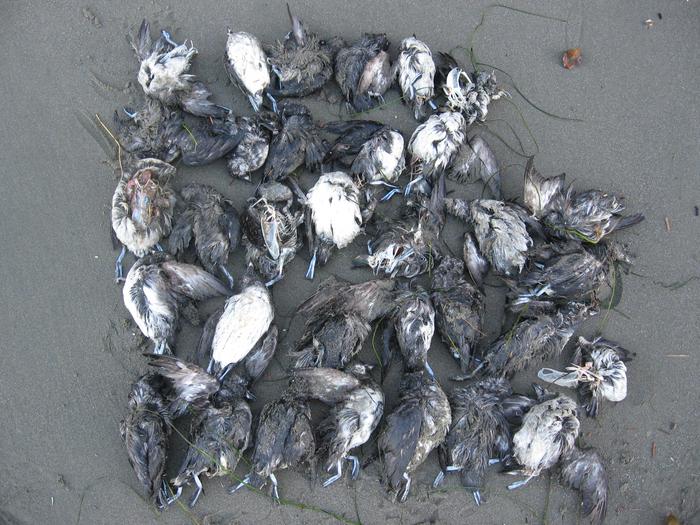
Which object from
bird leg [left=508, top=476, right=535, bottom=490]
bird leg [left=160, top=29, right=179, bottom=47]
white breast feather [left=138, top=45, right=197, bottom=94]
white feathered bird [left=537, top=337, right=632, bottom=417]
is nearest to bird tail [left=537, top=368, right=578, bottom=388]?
white feathered bird [left=537, top=337, right=632, bottom=417]

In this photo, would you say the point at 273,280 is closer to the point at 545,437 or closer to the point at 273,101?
the point at 273,101

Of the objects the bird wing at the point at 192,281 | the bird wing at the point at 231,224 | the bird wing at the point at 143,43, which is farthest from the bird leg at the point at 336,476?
A: the bird wing at the point at 143,43

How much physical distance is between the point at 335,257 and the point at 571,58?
2183 mm

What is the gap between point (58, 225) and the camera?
149 inches

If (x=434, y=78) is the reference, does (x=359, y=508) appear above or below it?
below

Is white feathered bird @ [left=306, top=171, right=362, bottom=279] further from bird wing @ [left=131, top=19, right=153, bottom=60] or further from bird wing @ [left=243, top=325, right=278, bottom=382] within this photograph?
bird wing @ [left=131, top=19, right=153, bottom=60]

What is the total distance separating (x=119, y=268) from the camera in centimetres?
370

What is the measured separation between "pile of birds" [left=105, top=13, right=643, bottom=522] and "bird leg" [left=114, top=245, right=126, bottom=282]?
0.4 inches

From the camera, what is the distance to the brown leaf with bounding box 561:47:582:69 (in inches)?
158

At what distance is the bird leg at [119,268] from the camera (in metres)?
3.69

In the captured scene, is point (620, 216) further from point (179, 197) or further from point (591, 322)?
point (179, 197)

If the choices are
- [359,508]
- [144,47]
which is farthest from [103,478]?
[144,47]

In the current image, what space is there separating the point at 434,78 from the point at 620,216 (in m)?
1.56

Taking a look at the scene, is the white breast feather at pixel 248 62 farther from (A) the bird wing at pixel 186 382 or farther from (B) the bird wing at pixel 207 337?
(A) the bird wing at pixel 186 382
